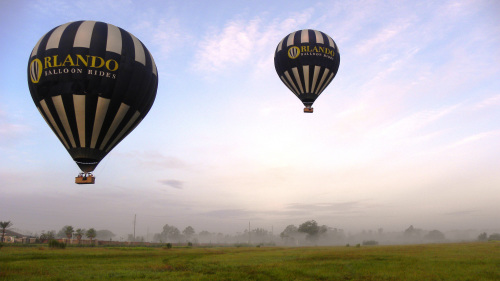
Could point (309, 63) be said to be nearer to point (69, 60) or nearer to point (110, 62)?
point (110, 62)

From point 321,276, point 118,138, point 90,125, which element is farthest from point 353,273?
point 90,125

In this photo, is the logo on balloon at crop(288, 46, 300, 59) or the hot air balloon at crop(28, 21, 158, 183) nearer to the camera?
the hot air balloon at crop(28, 21, 158, 183)

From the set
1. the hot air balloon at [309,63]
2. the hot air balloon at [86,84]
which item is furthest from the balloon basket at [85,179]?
the hot air balloon at [309,63]

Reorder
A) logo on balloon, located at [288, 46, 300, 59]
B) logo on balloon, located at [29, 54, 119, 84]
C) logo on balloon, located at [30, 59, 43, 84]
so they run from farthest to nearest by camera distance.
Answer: logo on balloon, located at [288, 46, 300, 59] < logo on balloon, located at [30, 59, 43, 84] < logo on balloon, located at [29, 54, 119, 84]

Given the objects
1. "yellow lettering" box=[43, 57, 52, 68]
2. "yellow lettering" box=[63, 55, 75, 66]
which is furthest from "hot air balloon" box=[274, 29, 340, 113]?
"yellow lettering" box=[43, 57, 52, 68]

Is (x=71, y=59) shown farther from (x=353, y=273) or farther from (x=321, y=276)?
(x=353, y=273)

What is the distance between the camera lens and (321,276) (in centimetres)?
2402

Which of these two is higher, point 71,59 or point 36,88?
point 71,59

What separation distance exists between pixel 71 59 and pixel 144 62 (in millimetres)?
4453

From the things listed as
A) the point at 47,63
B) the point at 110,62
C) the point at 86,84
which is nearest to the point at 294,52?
the point at 110,62

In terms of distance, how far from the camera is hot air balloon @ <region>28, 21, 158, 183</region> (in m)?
20.7

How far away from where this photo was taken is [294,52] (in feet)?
128

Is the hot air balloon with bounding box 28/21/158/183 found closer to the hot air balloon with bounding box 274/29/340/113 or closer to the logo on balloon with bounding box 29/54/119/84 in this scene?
the logo on balloon with bounding box 29/54/119/84

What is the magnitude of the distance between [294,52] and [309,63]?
7.69 feet
